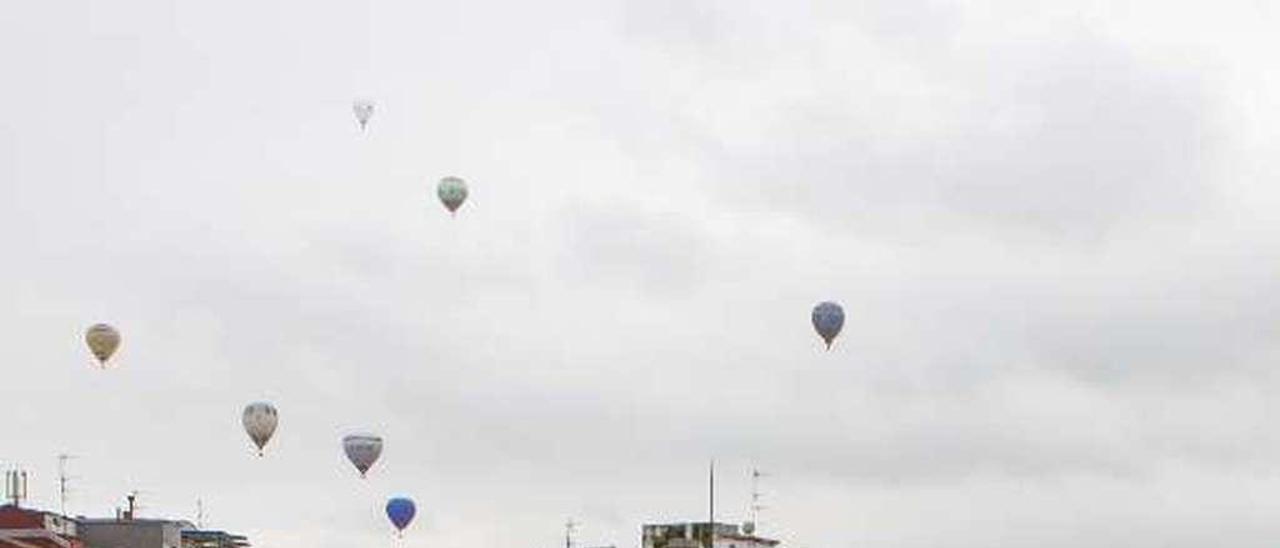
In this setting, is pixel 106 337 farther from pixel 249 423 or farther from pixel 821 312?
pixel 821 312

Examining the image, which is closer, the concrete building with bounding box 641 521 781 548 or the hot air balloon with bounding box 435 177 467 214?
the hot air balloon with bounding box 435 177 467 214

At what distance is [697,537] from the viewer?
194 metres

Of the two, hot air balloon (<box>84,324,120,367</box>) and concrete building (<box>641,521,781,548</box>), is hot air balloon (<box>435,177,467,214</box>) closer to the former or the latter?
hot air balloon (<box>84,324,120,367</box>)

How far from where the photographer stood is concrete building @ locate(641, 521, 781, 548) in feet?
635

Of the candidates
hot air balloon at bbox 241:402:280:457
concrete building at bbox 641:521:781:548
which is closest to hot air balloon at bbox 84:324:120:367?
hot air balloon at bbox 241:402:280:457

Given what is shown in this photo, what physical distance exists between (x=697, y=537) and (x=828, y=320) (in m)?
63.9

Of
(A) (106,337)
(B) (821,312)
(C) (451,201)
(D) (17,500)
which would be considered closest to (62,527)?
(D) (17,500)

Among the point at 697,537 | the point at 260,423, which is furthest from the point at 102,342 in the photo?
the point at 697,537

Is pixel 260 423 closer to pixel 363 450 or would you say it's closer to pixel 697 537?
pixel 363 450

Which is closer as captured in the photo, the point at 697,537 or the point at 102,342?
the point at 102,342

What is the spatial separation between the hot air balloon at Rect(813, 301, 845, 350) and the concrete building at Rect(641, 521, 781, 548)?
60341 millimetres

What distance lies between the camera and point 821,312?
132750 millimetres

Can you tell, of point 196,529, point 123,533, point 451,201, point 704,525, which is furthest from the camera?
point 704,525

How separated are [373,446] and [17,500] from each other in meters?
21.3
